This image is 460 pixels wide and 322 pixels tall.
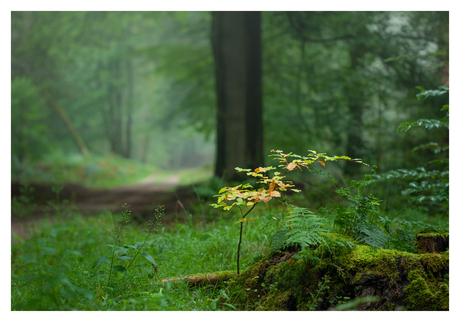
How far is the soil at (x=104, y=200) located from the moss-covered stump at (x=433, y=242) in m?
2.30

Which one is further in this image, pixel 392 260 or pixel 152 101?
pixel 152 101

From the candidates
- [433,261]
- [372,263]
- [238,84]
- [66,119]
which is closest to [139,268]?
[372,263]

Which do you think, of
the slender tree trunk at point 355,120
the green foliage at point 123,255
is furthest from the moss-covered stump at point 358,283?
the slender tree trunk at point 355,120

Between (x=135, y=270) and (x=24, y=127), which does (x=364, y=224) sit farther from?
(x=24, y=127)

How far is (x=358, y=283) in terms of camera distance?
182 centimetres

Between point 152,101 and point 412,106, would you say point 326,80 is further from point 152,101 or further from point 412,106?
point 152,101

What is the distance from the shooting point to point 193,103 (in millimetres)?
7875

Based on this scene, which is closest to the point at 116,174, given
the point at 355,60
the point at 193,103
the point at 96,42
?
the point at 96,42

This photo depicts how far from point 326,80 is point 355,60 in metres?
0.89

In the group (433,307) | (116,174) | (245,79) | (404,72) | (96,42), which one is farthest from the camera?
Answer: (116,174)

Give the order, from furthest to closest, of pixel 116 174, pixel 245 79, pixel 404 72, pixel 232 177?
pixel 116 174 → pixel 404 72 → pixel 245 79 → pixel 232 177

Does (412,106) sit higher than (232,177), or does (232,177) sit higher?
(412,106)

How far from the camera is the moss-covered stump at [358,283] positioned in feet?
5.93
